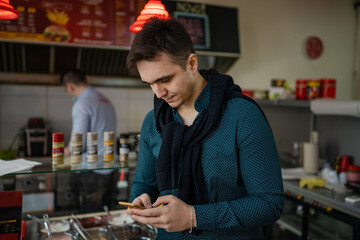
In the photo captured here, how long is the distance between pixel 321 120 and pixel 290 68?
5.64 ft

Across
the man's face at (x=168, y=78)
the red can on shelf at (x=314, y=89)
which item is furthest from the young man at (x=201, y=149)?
the red can on shelf at (x=314, y=89)

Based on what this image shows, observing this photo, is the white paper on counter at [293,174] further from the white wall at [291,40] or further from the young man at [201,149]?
the white wall at [291,40]

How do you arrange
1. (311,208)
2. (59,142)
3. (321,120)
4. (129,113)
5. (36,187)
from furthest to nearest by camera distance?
1. (129,113)
2. (321,120)
3. (311,208)
4. (36,187)
5. (59,142)

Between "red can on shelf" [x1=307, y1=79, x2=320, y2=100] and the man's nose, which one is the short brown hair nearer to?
the man's nose

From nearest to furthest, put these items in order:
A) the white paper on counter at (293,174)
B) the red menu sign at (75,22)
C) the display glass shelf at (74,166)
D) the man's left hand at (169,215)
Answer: the man's left hand at (169,215) → the display glass shelf at (74,166) → the white paper on counter at (293,174) → the red menu sign at (75,22)

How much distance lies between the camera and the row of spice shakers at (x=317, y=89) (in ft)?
9.91

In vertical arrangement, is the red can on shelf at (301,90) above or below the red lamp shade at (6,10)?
below

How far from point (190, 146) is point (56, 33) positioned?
2.68 meters

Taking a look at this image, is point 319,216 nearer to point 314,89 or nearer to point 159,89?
point 314,89

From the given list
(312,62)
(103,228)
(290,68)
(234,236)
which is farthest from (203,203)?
(312,62)

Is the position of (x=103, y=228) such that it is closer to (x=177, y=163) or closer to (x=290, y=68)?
(x=177, y=163)

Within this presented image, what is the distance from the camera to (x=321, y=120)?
3.35 metres

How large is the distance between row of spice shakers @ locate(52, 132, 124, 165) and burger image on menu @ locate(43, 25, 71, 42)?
2.10 meters

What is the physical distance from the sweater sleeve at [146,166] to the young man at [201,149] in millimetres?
30
